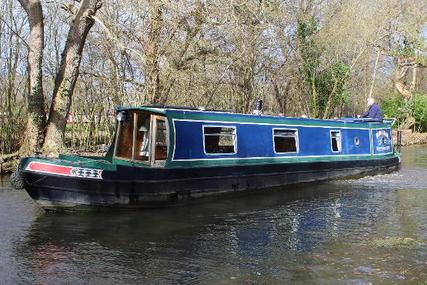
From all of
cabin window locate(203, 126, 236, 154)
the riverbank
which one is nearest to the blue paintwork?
cabin window locate(203, 126, 236, 154)

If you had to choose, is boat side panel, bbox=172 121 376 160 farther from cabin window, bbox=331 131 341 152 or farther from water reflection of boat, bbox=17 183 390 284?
water reflection of boat, bbox=17 183 390 284

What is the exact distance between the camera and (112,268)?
6801 millimetres

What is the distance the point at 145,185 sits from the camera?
394 inches

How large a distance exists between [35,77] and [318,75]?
44.7 ft

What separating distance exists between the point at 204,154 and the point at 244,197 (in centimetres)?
147

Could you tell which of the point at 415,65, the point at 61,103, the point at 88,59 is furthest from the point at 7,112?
the point at 415,65

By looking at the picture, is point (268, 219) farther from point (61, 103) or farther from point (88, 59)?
point (88, 59)

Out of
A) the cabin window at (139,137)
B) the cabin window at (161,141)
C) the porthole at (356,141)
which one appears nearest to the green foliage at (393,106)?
the porthole at (356,141)

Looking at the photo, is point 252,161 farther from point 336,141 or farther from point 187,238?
point 187,238

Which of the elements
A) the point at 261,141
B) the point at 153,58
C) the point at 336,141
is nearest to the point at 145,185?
the point at 261,141

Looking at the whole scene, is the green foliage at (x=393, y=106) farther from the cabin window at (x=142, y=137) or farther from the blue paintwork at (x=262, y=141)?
the cabin window at (x=142, y=137)

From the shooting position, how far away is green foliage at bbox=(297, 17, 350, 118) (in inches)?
914

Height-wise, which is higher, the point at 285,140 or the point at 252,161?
the point at 285,140

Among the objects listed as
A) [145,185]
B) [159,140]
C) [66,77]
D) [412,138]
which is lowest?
[145,185]
